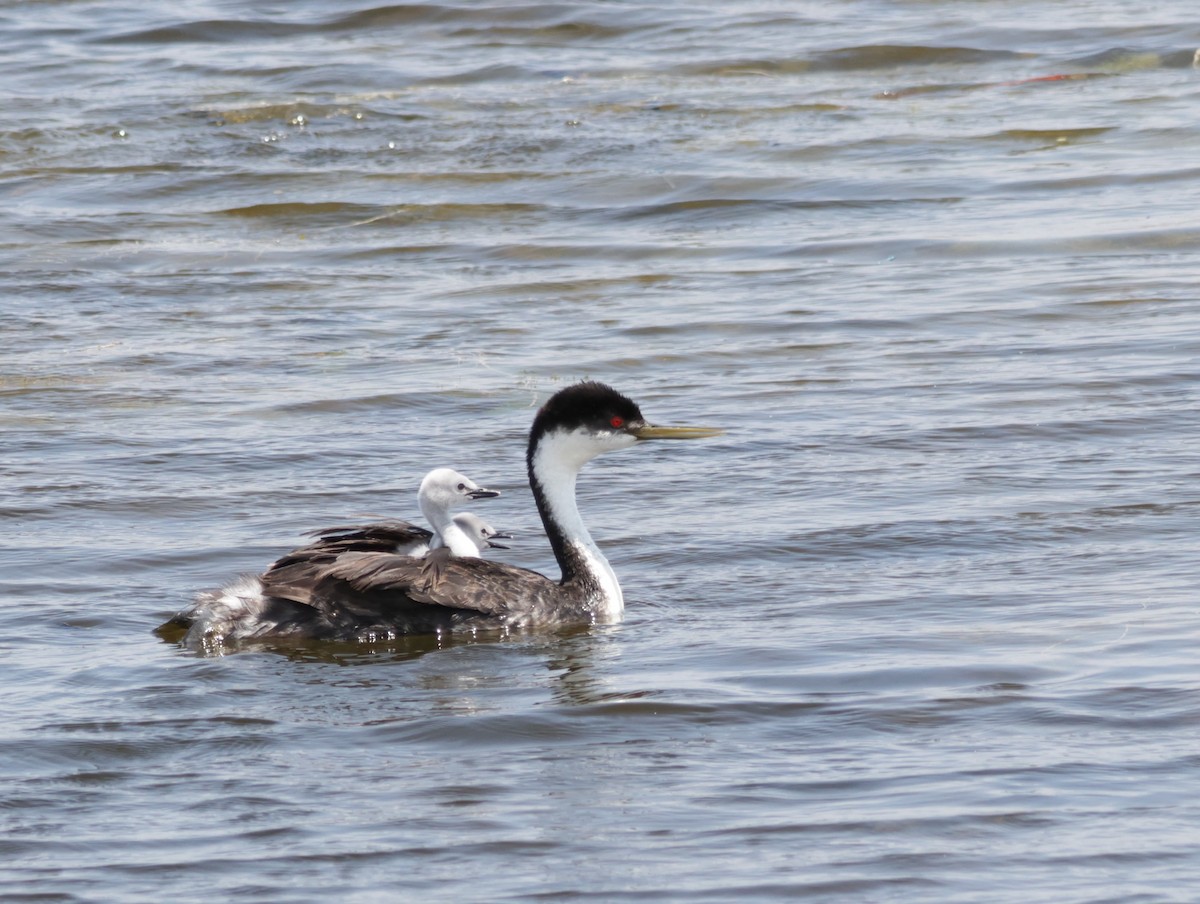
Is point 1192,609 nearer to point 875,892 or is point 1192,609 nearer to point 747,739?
point 747,739

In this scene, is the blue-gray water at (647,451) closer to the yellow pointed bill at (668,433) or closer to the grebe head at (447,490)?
the yellow pointed bill at (668,433)

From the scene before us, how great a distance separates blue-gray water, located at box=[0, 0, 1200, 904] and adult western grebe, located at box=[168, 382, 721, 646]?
16 centimetres

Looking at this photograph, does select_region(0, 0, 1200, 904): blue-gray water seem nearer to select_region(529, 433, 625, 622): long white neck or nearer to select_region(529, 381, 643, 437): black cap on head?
select_region(529, 433, 625, 622): long white neck

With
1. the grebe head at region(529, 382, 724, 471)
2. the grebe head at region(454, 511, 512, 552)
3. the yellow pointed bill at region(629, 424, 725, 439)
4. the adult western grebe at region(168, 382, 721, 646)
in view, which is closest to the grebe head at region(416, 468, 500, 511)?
the grebe head at region(454, 511, 512, 552)

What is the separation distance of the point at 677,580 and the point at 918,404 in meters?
2.68

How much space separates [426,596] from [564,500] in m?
0.83

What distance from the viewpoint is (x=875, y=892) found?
5.30 meters

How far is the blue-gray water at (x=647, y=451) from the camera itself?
574cm

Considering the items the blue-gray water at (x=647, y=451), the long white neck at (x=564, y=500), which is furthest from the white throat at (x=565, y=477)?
the blue-gray water at (x=647, y=451)

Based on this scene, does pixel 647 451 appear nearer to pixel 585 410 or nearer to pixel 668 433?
pixel 668 433

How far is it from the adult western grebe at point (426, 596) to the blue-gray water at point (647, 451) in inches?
6.3

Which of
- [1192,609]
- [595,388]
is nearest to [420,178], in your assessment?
[595,388]

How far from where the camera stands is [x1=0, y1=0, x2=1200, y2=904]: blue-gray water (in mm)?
5742

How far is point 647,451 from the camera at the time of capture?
1041cm
